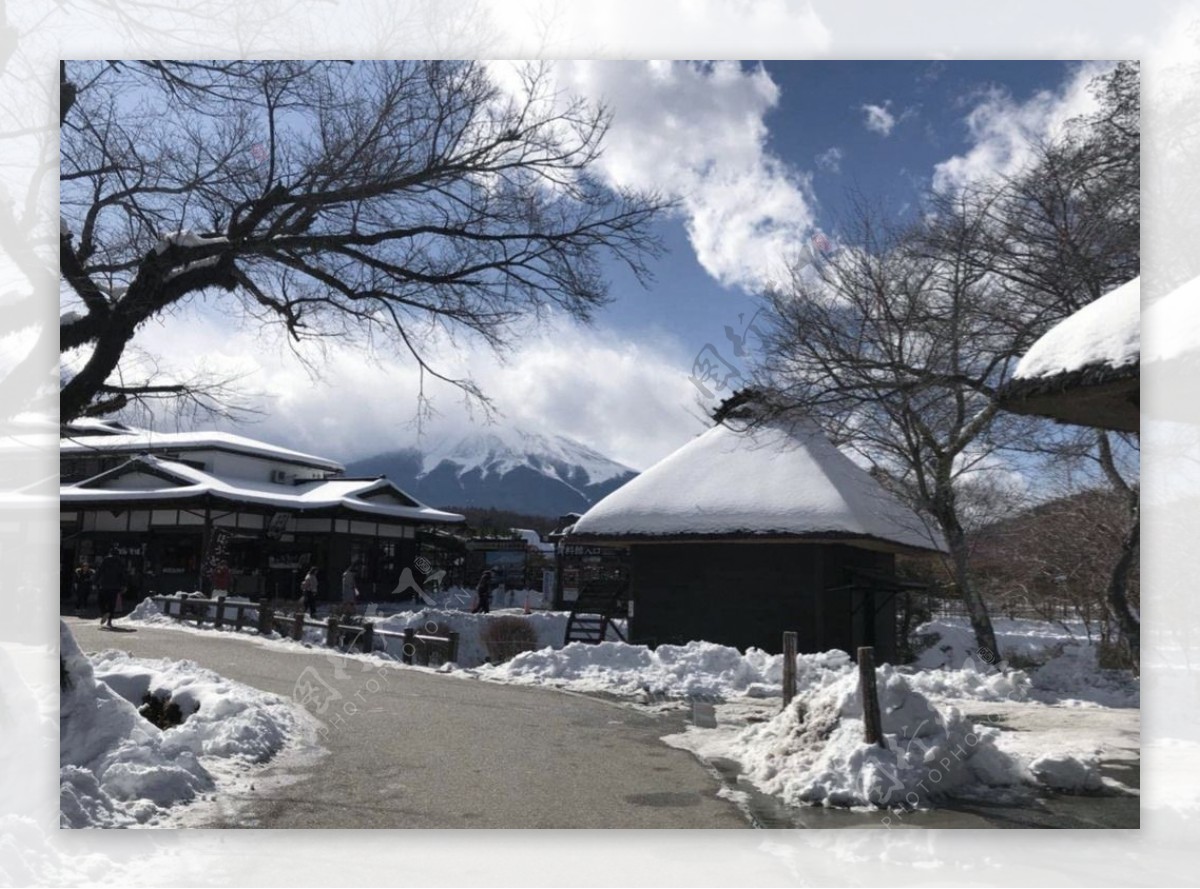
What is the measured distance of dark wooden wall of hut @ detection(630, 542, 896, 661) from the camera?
743cm

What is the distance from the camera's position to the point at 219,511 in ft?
17.5

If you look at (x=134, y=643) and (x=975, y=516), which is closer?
(x=134, y=643)

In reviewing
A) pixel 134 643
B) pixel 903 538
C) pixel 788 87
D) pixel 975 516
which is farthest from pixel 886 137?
pixel 134 643

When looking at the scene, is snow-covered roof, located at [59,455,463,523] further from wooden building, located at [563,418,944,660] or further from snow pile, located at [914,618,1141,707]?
snow pile, located at [914,618,1141,707]

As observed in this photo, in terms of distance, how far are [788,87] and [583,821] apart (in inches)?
149

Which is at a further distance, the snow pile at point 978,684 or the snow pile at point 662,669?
the snow pile at point 662,669

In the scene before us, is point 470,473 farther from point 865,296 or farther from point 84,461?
point 865,296

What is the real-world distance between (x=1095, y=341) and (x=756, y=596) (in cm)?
429

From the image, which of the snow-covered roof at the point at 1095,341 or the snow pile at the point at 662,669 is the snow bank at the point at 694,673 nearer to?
the snow pile at the point at 662,669

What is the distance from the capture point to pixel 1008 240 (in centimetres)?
564

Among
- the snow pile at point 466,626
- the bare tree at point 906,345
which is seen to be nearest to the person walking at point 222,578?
the snow pile at point 466,626

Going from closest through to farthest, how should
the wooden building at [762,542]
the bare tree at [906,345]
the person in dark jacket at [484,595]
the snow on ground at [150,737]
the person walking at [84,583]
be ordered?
the snow on ground at [150,737] → the person walking at [84,583] → the bare tree at [906,345] → the person in dark jacket at [484,595] → the wooden building at [762,542]

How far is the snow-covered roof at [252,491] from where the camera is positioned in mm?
5113

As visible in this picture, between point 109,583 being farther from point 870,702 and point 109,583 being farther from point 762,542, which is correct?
point 762,542
